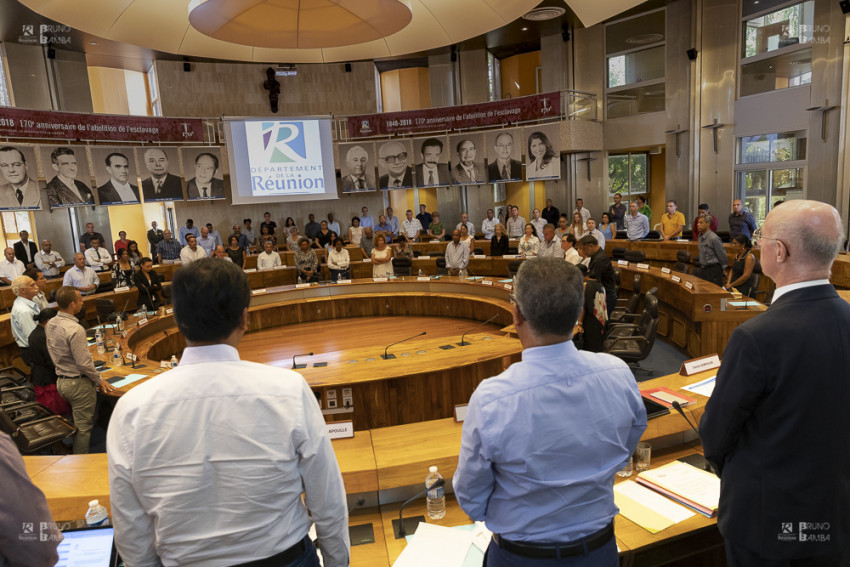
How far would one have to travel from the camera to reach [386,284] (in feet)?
28.8

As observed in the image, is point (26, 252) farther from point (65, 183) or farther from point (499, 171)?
point (499, 171)

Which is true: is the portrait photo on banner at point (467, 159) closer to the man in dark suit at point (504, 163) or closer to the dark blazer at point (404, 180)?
the man in dark suit at point (504, 163)

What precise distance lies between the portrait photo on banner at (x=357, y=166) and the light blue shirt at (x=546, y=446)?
12.4m

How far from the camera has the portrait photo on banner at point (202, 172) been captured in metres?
12.5

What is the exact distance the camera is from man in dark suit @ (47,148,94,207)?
10.7 meters

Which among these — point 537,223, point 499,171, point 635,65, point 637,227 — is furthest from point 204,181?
point 635,65

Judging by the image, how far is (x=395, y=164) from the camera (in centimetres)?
1320

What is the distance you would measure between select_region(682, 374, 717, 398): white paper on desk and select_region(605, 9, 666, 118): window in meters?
11.2

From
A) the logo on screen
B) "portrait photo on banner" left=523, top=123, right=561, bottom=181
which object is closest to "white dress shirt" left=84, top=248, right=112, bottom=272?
the logo on screen

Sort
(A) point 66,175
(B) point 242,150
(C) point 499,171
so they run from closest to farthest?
(A) point 66,175
(B) point 242,150
(C) point 499,171

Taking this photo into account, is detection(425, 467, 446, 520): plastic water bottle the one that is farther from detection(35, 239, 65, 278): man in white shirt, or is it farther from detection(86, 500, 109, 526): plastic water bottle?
detection(35, 239, 65, 278): man in white shirt

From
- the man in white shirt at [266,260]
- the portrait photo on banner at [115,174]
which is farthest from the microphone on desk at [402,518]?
the portrait photo on banner at [115,174]

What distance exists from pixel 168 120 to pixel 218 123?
62.1 inches

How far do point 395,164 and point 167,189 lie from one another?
5.41 meters
